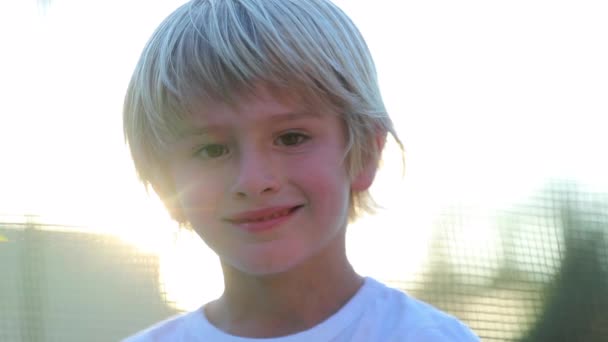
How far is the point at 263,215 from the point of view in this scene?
1036 mm

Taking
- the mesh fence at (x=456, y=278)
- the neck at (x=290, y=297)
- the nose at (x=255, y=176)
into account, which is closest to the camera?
the nose at (x=255, y=176)

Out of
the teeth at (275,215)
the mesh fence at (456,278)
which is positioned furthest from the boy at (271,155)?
the mesh fence at (456,278)

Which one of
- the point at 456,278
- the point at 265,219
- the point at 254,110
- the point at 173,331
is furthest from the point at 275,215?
the point at 456,278

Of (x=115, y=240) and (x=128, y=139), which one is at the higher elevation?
(x=128, y=139)

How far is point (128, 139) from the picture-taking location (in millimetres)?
1190

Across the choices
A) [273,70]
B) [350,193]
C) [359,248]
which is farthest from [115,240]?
[273,70]

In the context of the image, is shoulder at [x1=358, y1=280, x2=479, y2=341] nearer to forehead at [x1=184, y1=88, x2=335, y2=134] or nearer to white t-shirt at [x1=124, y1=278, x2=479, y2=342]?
white t-shirt at [x1=124, y1=278, x2=479, y2=342]

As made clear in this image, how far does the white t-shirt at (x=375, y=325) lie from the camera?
105 centimetres

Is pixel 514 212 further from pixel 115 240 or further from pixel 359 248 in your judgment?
pixel 115 240

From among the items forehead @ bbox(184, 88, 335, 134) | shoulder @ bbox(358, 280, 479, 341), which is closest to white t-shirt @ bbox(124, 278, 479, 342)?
shoulder @ bbox(358, 280, 479, 341)

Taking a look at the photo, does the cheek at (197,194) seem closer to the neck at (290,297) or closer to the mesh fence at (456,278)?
the neck at (290,297)

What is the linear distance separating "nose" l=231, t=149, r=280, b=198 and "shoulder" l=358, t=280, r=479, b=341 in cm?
20

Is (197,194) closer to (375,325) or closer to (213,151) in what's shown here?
(213,151)

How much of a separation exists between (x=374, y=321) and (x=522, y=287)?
55cm
